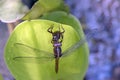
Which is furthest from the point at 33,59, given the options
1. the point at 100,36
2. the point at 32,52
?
the point at 100,36

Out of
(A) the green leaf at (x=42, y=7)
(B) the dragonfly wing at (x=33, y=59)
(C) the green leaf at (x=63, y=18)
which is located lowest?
(B) the dragonfly wing at (x=33, y=59)

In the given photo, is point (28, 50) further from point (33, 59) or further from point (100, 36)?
point (100, 36)

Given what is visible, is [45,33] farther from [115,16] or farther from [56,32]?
[115,16]

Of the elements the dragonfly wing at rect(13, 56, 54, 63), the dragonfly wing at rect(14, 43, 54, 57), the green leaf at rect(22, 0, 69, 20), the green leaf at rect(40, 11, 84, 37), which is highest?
the green leaf at rect(22, 0, 69, 20)

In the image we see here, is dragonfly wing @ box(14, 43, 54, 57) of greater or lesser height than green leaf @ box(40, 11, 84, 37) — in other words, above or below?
below
